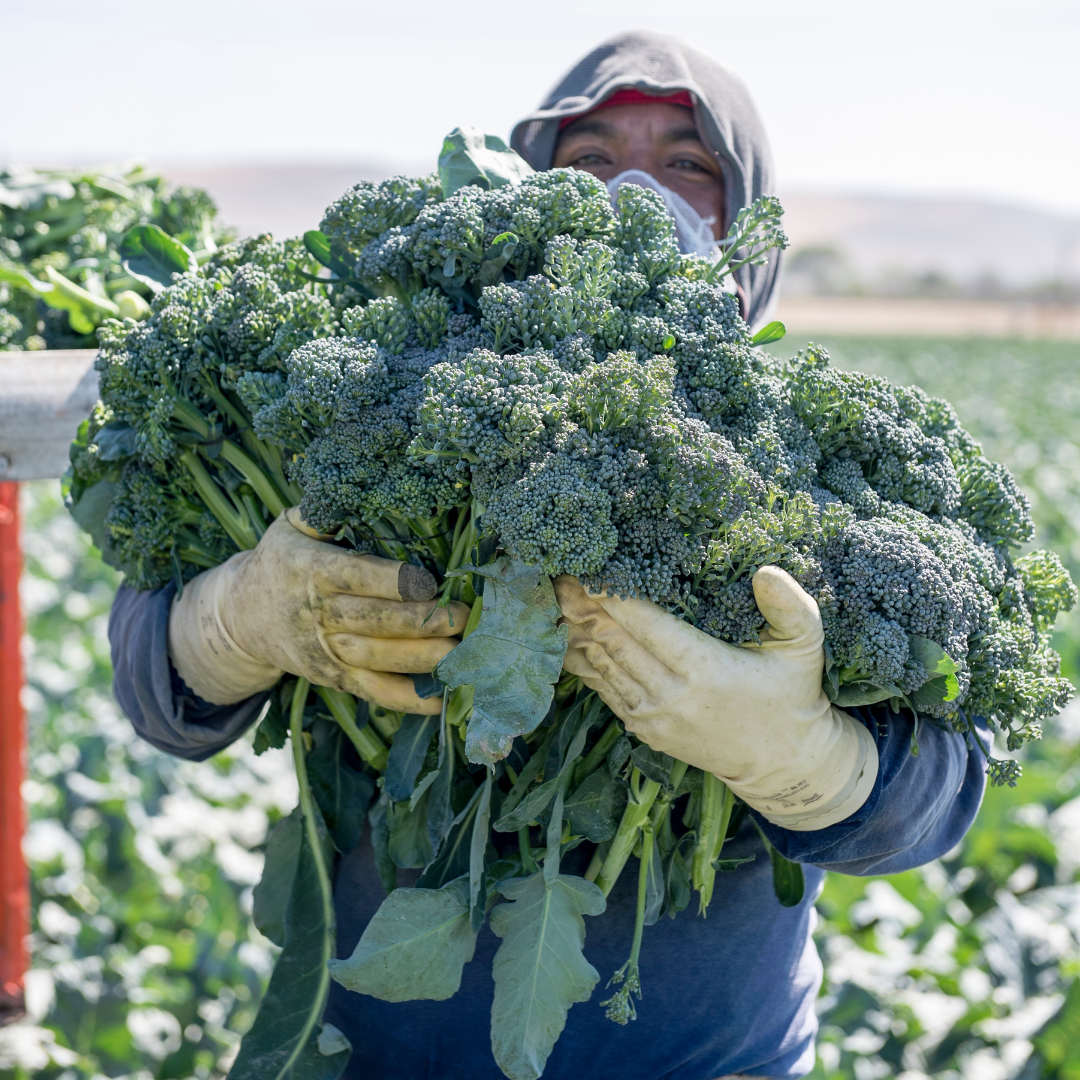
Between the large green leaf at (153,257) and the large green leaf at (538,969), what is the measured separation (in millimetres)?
1125

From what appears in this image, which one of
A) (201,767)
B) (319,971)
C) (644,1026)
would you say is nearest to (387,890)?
(319,971)

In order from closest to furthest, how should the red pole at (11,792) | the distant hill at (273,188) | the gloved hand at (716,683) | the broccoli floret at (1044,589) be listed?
the gloved hand at (716,683) < the broccoli floret at (1044,589) < the red pole at (11,792) < the distant hill at (273,188)

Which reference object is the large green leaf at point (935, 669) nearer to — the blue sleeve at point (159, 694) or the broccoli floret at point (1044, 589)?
the broccoli floret at point (1044, 589)

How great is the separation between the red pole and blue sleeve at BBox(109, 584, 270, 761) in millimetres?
990

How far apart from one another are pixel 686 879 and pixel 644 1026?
0.92ft

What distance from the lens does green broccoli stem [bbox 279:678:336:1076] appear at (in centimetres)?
160

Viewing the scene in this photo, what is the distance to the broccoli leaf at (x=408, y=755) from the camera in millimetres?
1474

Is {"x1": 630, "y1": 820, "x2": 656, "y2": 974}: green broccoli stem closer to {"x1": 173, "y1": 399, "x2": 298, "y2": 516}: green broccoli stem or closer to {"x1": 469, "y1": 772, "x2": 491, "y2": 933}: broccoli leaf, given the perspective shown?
{"x1": 469, "y1": 772, "x2": 491, "y2": 933}: broccoli leaf

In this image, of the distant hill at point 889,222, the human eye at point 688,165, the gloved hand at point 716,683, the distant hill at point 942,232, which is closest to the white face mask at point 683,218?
the human eye at point 688,165

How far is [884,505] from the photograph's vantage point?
1430mm

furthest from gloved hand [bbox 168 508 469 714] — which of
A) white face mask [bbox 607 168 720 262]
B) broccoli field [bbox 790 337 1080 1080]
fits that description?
broccoli field [bbox 790 337 1080 1080]

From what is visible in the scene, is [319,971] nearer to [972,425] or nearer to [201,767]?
[201,767]

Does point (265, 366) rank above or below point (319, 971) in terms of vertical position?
above

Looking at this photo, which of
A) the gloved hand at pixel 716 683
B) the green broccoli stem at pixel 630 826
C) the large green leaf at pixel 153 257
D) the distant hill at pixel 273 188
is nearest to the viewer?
the gloved hand at pixel 716 683
